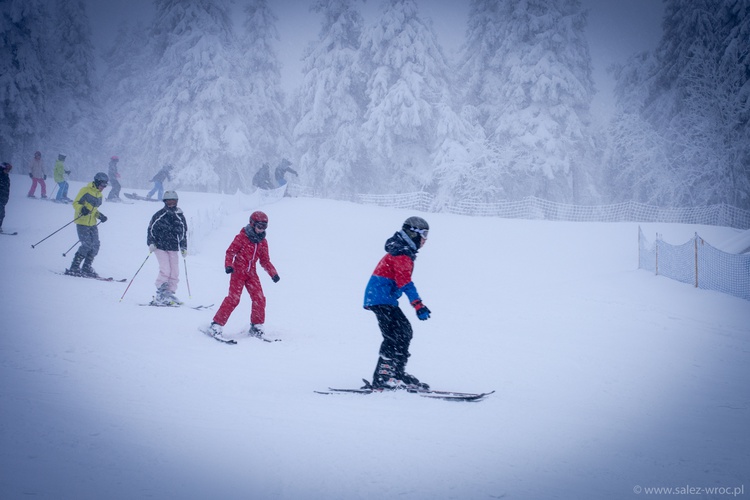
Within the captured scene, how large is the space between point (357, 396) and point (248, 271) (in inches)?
120

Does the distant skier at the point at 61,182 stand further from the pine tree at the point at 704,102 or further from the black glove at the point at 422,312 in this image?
the pine tree at the point at 704,102

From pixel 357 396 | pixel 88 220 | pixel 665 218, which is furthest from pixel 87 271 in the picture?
pixel 665 218

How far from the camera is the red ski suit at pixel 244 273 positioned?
267 inches

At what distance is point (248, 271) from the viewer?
273 inches

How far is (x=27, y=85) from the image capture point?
1198 inches

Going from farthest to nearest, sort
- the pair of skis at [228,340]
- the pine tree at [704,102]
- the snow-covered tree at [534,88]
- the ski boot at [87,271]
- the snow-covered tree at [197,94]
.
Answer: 1. the snow-covered tree at [197,94]
2. the snow-covered tree at [534,88]
3. the pine tree at [704,102]
4. the ski boot at [87,271]
5. the pair of skis at [228,340]

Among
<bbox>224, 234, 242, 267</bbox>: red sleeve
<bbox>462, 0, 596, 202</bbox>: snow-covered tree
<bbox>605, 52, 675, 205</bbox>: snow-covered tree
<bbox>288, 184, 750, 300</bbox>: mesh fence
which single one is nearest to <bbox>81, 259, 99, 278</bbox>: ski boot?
<bbox>224, 234, 242, 267</bbox>: red sleeve

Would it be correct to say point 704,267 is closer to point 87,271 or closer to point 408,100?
point 87,271

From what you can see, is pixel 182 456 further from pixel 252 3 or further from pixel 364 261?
pixel 252 3

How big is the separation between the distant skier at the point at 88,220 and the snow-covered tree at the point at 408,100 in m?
19.3

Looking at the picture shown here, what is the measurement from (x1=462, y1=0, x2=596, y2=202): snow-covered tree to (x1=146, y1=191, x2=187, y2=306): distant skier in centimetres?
2209

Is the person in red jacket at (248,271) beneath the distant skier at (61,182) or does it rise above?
beneath

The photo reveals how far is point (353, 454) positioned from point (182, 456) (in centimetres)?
118

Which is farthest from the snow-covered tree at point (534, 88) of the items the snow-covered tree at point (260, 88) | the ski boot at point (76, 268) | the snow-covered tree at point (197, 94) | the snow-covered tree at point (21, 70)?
the snow-covered tree at point (21, 70)
